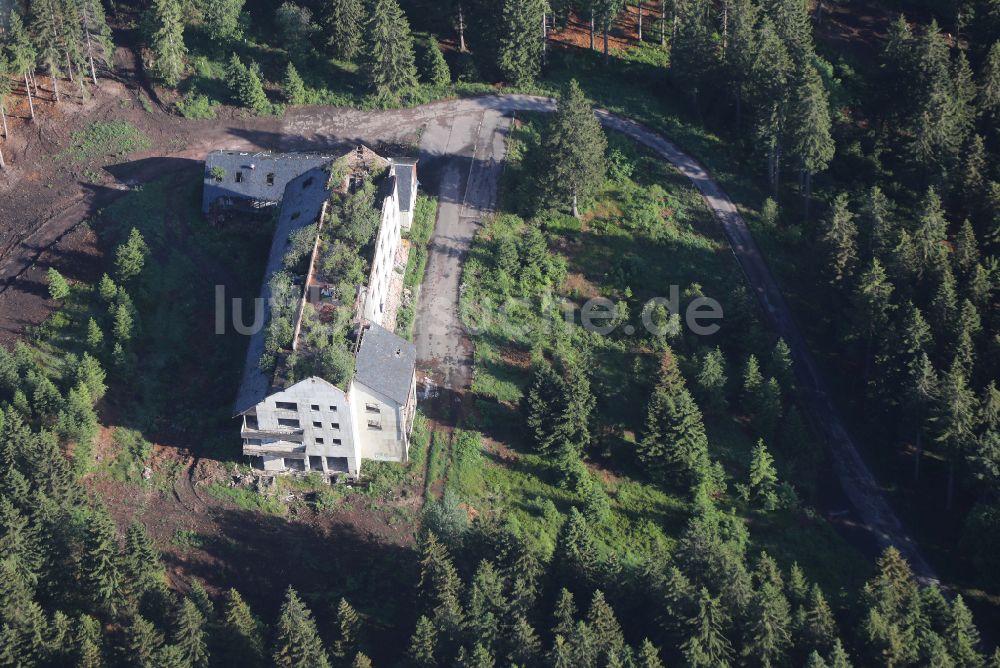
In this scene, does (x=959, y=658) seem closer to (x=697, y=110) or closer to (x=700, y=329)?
(x=700, y=329)

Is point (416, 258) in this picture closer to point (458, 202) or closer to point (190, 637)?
point (458, 202)

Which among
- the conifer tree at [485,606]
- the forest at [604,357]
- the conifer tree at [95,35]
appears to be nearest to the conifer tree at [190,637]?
the forest at [604,357]

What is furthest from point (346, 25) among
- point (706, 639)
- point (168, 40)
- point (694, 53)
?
point (706, 639)

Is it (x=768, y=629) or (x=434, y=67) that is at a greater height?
(x=434, y=67)

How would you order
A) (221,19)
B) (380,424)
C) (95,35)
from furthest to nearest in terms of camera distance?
(221,19) < (95,35) < (380,424)

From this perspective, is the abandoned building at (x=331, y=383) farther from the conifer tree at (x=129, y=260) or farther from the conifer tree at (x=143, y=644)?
the conifer tree at (x=143, y=644)

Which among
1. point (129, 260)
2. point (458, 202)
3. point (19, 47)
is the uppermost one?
point (19, 47)
